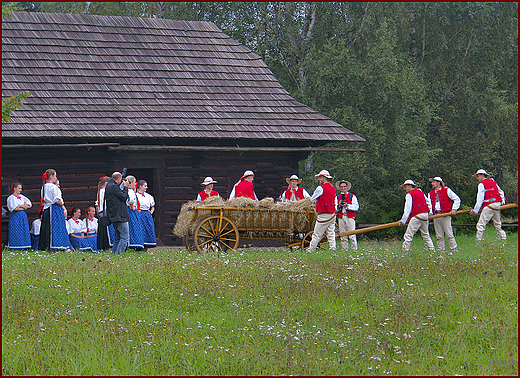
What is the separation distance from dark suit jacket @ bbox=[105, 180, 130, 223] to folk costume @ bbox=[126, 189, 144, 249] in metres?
1.09

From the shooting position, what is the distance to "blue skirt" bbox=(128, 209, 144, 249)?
493 inches

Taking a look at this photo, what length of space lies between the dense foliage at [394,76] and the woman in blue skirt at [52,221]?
10716mm

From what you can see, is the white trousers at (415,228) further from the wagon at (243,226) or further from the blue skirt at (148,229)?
the blue skirt at (148,229)

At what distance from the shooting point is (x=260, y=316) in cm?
750

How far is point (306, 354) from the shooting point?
21.4ft

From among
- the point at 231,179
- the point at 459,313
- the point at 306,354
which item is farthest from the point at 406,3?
the point at 306,354

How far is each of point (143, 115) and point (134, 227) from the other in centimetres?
453

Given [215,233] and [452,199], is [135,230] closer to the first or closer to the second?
[215,233]

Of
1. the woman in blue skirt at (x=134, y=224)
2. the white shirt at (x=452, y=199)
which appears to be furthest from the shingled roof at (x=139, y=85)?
the white shirt at (x=452, y=199)

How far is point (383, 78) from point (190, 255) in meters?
13.0

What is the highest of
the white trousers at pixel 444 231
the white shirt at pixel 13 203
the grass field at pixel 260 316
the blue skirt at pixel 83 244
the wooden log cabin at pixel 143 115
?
the wooden log cabin at pixel 143 115

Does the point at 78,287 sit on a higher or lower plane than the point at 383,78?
lower

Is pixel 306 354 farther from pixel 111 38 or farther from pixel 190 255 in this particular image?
pixel 111 38

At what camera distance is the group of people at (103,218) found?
11406mm
